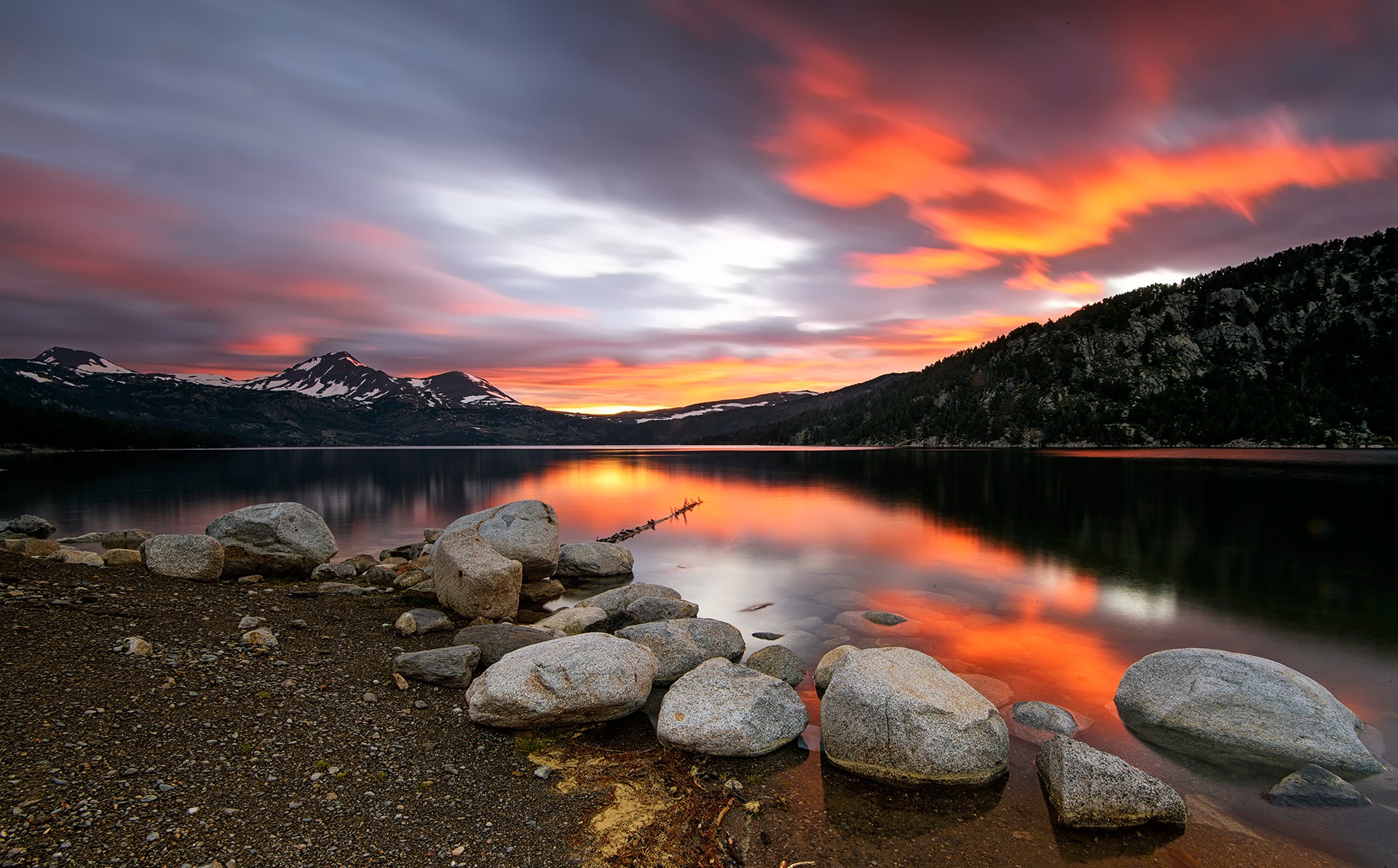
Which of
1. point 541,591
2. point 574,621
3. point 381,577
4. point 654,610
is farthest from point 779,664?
point 381,577

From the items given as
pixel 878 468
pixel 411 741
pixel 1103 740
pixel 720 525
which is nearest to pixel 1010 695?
pixel 1103 740

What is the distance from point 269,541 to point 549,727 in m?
12.9

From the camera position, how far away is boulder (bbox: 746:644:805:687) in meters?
11.6

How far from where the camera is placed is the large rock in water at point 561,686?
895cm

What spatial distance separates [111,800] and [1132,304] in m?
230

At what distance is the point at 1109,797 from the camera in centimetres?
717

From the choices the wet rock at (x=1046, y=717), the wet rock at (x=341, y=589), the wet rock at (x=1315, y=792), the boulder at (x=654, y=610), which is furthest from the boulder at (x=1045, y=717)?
A: the wet rock at (x=341, y=589)

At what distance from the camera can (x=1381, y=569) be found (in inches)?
888

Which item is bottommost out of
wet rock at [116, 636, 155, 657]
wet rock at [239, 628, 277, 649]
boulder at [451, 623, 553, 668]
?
boulder at [451, 623, 553, 668]

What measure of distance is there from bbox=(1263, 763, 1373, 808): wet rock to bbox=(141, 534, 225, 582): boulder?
20576 mm

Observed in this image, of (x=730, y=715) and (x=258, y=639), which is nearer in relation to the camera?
(x=730, y=715)

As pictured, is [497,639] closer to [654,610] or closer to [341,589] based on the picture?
[654,610]

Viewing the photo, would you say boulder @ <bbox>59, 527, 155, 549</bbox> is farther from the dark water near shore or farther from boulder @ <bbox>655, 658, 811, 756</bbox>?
boulder @ <bbox>655, 658, 811, 756</bbox>

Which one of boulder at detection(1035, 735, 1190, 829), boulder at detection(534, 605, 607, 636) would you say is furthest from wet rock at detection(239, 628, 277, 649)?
boulder at detection(1035, 735, 1190, 829)
